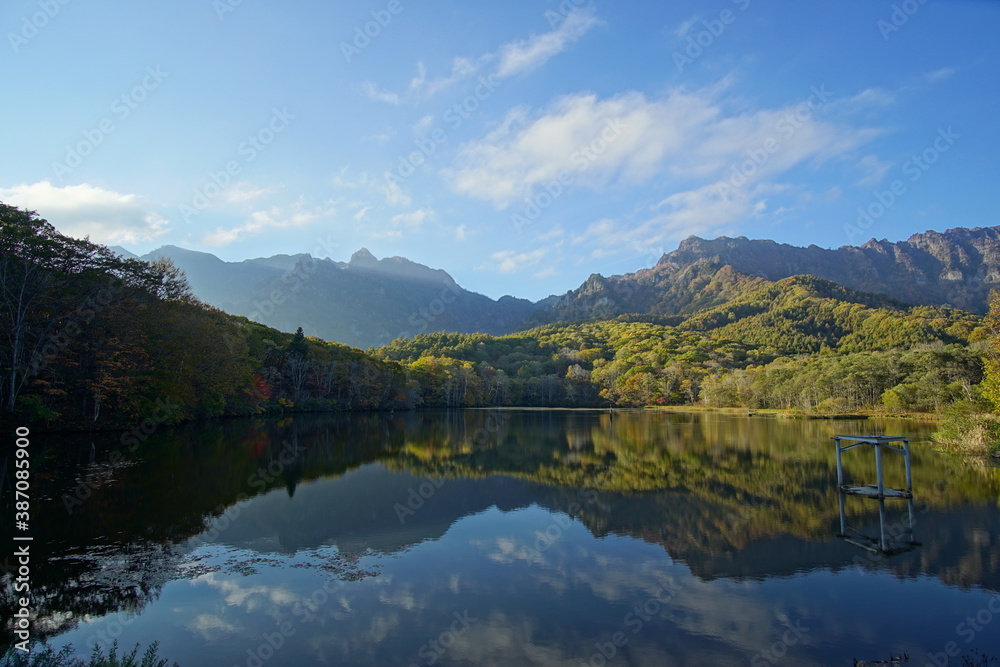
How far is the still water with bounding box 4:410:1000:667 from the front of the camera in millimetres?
7785

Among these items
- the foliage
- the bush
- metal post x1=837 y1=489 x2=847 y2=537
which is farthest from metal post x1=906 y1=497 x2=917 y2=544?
the foliage

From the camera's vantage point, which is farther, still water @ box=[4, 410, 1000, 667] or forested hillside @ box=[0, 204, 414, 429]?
forested hillside @ box=[0, 204, 414, 429]

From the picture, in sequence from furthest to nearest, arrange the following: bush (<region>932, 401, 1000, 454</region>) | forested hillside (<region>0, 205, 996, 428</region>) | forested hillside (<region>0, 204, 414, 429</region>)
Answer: forested hillside (<region>0, 205, 996, 428</region>) → forested hillside (<region>0, 204, 414, 429</region>) → bush (<region>932, 401, 1000, 454</region>)

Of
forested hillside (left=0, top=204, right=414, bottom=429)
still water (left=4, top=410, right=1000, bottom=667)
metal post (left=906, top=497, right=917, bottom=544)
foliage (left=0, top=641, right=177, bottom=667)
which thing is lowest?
metal post (left=906, top=497, right=917, bottom=544)

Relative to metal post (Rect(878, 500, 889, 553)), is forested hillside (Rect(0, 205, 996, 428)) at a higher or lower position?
higher

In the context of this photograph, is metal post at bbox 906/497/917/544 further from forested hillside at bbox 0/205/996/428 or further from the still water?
forested hillside at bbox 0/205/996/428

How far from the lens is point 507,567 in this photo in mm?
11414

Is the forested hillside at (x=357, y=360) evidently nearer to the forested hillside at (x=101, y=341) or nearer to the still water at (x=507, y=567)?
the forested hillside at (x=101, y=341)

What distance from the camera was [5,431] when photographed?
86.2ft

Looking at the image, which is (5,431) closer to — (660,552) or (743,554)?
(660,552)

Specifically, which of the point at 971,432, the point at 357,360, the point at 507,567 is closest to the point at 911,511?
the point at 507,567

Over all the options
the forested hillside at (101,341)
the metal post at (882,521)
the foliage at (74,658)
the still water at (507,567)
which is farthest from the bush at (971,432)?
the forested hillside at (101,341)

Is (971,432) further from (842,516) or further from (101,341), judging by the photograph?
(101,341)

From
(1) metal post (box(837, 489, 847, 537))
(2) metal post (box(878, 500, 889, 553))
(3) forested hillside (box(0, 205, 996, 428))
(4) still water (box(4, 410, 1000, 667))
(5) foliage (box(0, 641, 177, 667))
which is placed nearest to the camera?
(5) foliage (box(0, 641, 177, 667))
